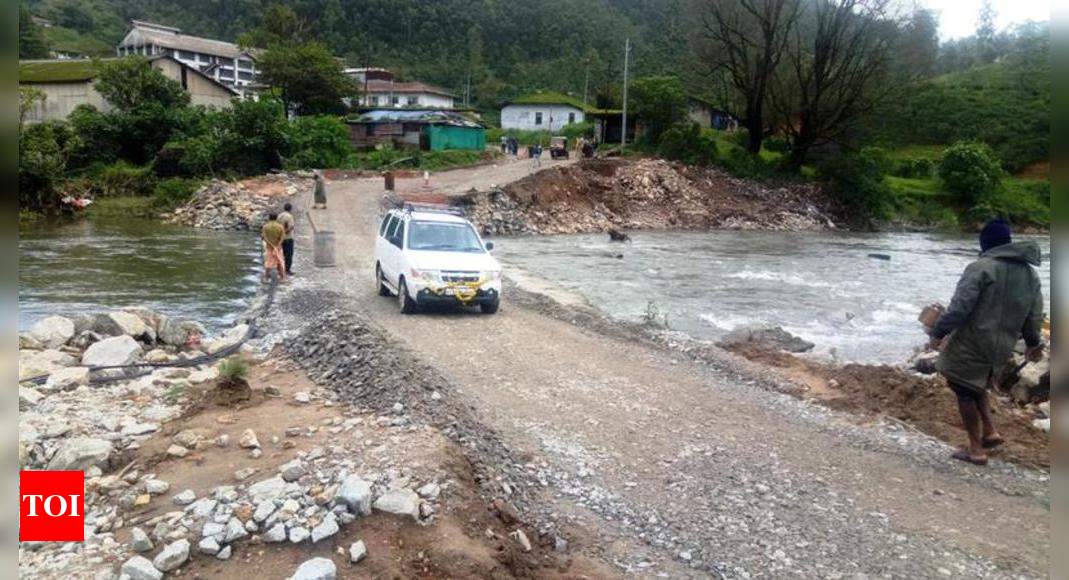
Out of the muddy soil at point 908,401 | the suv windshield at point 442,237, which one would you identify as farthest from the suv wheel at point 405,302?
the muddy soil at point 908,401

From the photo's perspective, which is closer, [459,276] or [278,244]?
[459,276]

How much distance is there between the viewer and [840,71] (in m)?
52.2

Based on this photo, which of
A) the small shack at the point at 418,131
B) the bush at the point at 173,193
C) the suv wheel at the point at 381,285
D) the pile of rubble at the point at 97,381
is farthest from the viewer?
the small shack at the point at 418,131

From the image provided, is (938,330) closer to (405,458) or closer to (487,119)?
(405,458)

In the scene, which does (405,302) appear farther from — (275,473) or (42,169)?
(42,169)

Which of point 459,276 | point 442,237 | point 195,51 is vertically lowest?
point 459,276

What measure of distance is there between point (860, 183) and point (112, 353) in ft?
→ 165

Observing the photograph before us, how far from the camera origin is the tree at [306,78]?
5775 cm

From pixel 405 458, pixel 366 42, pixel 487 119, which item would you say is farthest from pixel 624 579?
pixel 366 42

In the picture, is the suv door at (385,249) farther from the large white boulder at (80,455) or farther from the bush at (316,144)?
the bush at (316,144)

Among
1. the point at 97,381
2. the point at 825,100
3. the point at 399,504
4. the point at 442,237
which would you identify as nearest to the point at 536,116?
the point at 825,100

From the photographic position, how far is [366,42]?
10700 centimetres

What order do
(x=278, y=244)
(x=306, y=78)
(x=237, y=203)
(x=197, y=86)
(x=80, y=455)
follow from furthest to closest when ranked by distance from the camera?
(x=306, y=78), (x=197, y=86), (x=237, y=203), (x=278, y=244), (x=80, y=455)

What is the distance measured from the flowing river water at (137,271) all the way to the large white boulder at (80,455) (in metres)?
6.28
